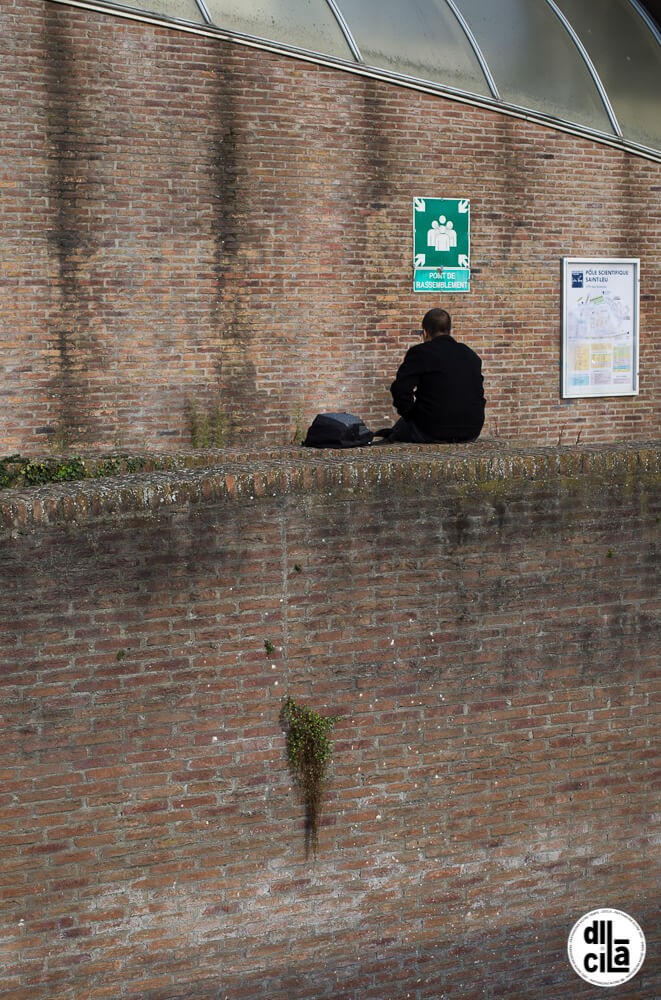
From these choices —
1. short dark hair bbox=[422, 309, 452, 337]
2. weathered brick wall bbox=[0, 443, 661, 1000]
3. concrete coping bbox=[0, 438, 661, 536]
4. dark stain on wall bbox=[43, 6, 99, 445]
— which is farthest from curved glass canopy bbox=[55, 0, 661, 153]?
weathered brick wall bbox=[0, 443, 661, 1000]

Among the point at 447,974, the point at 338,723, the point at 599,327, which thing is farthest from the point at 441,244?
the point at 447,974

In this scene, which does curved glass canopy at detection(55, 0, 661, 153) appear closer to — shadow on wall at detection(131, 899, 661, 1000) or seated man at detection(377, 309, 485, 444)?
seated man at detection(377, 309, 485, 444)

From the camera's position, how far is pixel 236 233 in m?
10.6

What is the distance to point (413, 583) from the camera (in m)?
5.67

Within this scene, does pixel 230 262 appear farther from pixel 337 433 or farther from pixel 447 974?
pixel 447 974

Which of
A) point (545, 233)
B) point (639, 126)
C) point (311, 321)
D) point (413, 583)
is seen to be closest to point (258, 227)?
point (311, 321)

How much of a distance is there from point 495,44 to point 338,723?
28.9 ft

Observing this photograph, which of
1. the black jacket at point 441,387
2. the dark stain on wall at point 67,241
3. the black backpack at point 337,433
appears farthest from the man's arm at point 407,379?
the dark stain on wall at point 67,241

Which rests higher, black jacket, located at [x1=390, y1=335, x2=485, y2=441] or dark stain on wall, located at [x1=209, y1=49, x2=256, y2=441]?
dark stain on wall, located at [x1=209, y1=49, x2=256, y2=441]

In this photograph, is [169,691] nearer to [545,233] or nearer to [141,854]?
[141,854]

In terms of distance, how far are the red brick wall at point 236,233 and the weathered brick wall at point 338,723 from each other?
4858mm

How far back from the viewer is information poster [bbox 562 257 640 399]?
12398 mm

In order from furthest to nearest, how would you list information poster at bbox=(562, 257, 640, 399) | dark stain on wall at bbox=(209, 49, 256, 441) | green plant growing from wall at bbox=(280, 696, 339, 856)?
information poster at bbox=(562, 257, 640, 399) → dark stain on wall at bbox=(209, 49, 256, 441) → green plant growing from wall at bbox=(280, 696, 339, 856)

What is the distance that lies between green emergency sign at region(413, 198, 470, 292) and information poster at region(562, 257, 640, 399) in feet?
4.16
